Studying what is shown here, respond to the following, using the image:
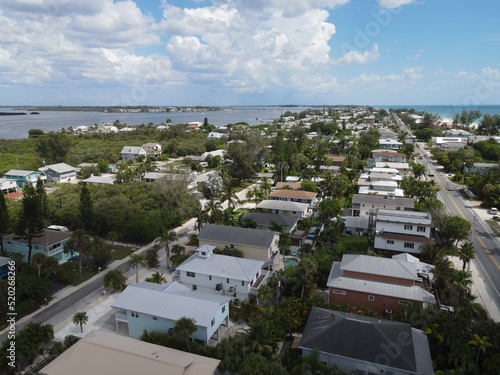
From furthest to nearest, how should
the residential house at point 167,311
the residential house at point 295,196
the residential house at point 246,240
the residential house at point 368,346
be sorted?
the residential house at point 295,196 → the residential house at point 246,240 → the residential house at point 167,311 → the residential house at point 368,346

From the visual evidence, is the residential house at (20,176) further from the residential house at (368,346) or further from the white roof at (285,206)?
the residential house at (368,346)

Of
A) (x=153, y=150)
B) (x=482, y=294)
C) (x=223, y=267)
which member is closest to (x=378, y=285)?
(x=482, y=294)

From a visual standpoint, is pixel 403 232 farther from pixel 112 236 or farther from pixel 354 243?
pixel 112 236

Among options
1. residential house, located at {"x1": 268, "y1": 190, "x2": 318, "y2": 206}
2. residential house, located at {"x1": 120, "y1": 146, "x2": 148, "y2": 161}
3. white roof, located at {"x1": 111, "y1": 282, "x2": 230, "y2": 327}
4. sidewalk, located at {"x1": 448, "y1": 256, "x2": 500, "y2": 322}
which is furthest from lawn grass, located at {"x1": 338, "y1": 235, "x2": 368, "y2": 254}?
residential house, located at {"x1": 120, "y1": 146, "x2": 148, "y2": 161}

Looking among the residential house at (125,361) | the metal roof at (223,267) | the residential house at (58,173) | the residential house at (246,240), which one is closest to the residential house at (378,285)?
the metal roof at (223,267)

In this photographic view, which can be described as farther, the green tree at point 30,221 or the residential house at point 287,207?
the residential house at point 287,207

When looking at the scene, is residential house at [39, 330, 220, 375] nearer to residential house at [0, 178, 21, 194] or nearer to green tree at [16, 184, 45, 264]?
green tree at [16, 184, 45, 264]
